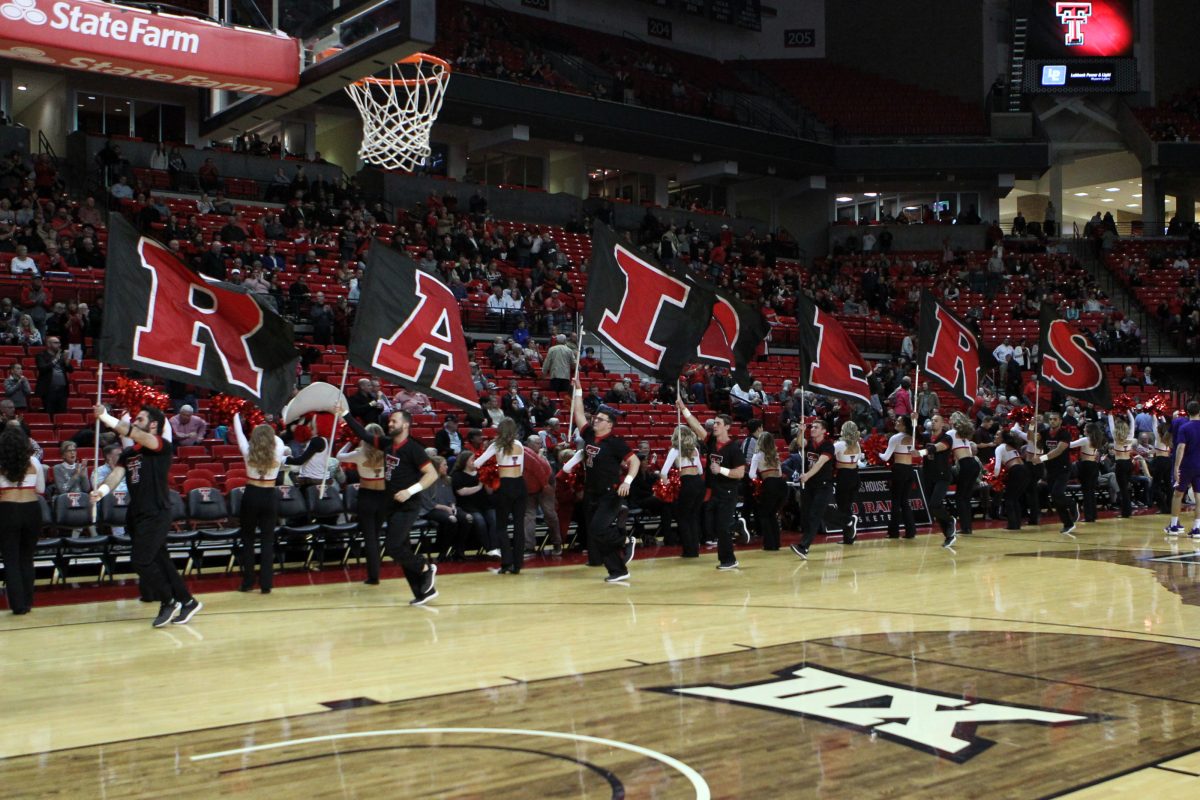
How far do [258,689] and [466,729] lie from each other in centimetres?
177

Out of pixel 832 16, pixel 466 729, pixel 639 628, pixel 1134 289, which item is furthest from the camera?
pixel 832 16

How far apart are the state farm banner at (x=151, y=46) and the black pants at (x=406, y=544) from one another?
13.5ft

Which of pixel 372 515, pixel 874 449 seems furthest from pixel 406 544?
pixel 874 449

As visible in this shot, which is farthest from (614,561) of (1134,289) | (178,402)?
(1134,289)

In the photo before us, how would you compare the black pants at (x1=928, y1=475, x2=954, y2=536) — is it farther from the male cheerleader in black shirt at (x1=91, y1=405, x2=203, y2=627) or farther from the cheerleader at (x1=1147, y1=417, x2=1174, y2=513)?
the male cheerleader in black shirt at (x1=91, y1=405, x2=203, y2=627)

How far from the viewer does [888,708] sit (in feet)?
22.3

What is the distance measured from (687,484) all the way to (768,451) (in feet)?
5.70

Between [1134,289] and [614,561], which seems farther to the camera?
[1134,289]

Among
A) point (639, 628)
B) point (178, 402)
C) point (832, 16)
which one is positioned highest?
point (832, 16)

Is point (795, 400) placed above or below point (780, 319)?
below

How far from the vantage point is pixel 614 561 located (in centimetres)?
1282

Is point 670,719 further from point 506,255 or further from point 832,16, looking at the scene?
point 832,16

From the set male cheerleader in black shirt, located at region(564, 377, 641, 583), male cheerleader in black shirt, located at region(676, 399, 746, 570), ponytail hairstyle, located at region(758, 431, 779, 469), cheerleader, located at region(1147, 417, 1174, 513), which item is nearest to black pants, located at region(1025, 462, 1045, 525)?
A: cheerleader, located at region(1147, 417, 1174, 513)

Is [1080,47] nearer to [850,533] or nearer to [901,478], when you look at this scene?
[901,478]
